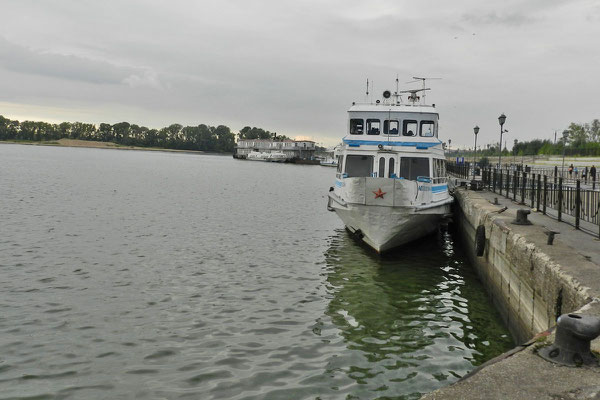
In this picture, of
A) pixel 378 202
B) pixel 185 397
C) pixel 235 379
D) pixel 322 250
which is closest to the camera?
pixel 185 397

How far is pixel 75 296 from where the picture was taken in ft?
35.2

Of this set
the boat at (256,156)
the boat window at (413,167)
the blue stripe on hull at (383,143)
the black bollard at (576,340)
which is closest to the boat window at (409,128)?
the blue stripe on hull at (383,143)

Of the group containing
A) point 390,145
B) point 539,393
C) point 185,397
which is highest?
point 390,145

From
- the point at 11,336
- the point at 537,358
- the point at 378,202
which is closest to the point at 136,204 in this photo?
the point at 378,202

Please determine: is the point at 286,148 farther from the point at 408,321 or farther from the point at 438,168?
the point at 408,321

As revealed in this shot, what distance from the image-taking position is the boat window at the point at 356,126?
19484 millimetres

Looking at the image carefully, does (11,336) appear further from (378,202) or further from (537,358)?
(378,202)

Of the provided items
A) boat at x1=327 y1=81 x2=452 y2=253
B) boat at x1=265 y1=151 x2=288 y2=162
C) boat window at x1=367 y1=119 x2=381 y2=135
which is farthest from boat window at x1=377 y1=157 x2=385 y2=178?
boat at x1=265 y1=151 x2=288 y2=162

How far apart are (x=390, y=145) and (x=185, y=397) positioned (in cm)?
1368

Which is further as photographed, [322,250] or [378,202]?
[322,250]

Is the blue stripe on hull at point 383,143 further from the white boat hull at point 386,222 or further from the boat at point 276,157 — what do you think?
the boat at point 276,157

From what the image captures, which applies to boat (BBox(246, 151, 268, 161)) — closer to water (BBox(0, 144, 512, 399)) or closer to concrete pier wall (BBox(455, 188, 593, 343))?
water (BBox(0, 144, 512, 399))

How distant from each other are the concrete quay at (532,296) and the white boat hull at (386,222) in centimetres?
190

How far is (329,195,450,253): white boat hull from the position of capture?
14.9 meters
